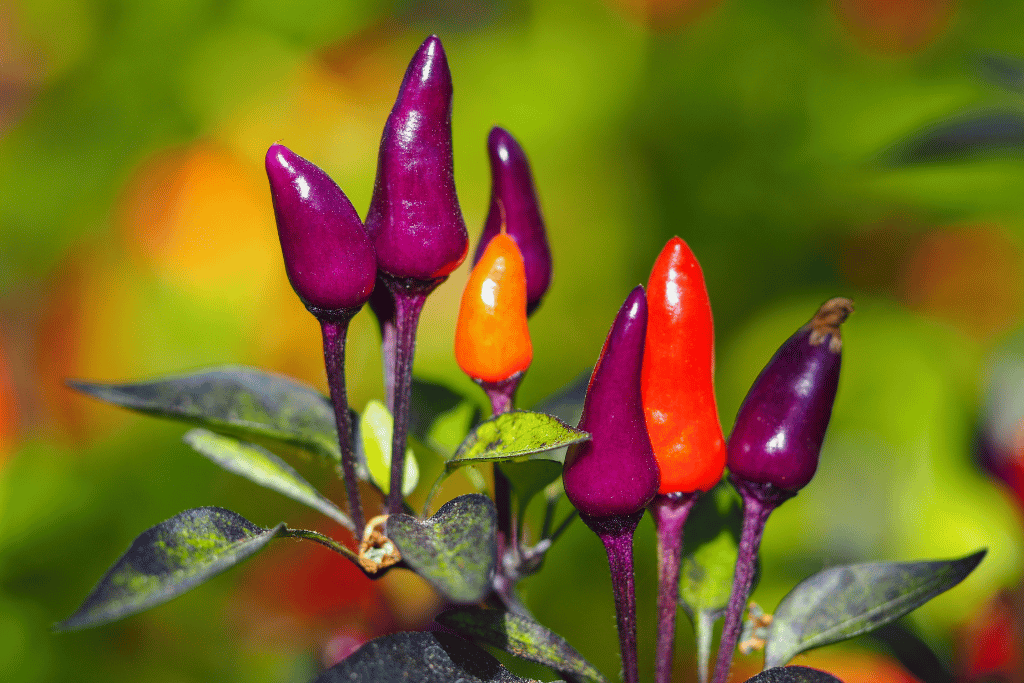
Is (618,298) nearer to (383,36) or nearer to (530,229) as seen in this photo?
(383,36)

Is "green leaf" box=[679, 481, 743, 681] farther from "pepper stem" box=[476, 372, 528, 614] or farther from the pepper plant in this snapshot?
"pepper stem" box=[476, 372, 528, 614]

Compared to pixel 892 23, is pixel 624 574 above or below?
below

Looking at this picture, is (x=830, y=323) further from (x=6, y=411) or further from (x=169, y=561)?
(x=6, y=411)

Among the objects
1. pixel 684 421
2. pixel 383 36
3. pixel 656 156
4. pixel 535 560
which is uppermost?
pixel 383 36

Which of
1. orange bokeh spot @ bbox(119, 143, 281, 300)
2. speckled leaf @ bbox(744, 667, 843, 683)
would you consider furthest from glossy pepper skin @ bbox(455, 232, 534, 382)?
orange bokeh spot @ bbox(119, 143, 281, 300)

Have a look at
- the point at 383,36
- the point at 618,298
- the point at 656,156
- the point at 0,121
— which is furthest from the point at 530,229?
the point at 0,121

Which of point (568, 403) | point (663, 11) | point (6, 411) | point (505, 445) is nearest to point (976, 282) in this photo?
point (663, 11)

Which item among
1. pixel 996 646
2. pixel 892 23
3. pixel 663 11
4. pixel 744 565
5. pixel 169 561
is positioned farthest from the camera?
pixel 663 11
